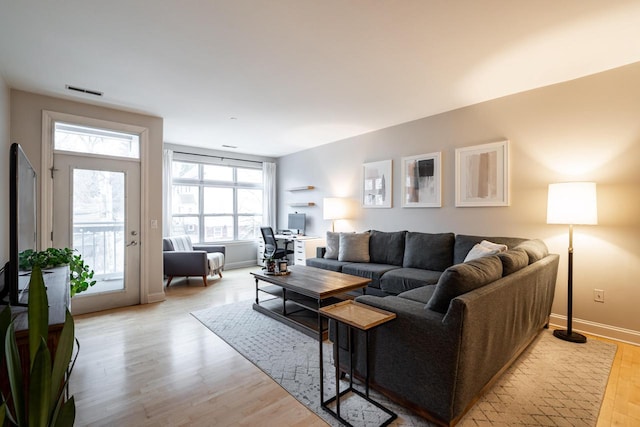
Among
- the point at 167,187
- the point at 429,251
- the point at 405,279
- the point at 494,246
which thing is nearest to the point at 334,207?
the point at 429,251

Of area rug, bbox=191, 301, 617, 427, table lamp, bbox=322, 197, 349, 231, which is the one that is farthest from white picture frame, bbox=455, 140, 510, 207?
table lamp, bbox=322, 197, 349, 231

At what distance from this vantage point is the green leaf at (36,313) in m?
1.03

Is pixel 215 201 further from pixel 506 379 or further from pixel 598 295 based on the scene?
pixel 598 295

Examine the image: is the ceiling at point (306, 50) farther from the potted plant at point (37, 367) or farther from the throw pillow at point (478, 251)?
the potted plant at point (37, 367)

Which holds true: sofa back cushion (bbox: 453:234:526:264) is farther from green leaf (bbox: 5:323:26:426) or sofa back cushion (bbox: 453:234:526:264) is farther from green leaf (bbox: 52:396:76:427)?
green leaf (bbox: 5:323:26:426)

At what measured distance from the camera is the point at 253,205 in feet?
22.9

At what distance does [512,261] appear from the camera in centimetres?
221

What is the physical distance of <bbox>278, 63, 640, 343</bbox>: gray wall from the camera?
2.78 m

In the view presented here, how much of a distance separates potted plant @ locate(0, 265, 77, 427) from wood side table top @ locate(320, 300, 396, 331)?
1196 millimetres

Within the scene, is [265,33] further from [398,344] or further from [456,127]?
[456,127]

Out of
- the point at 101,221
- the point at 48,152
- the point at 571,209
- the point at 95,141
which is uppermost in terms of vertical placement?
the point at 95,141

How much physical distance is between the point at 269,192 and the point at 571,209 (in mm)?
5521

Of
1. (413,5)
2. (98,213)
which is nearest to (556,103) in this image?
(413,5)

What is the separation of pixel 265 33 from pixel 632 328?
13.6 feet
